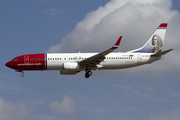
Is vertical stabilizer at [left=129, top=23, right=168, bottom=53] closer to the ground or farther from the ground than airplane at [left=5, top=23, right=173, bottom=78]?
farther from the ground

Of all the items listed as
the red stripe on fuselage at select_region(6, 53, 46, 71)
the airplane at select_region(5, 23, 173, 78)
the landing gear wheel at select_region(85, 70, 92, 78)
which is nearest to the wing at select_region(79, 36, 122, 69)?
the airplane at select_region(5, 23, 173, 78)

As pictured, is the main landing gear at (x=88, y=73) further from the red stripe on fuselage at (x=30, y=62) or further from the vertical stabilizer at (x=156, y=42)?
the vertical stabilizer at (x=156, y=42)

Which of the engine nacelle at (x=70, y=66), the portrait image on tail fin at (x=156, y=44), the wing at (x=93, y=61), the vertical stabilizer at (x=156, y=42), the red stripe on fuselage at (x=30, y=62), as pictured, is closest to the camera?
the wing at (x=93, y=61)

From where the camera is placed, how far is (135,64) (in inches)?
2152

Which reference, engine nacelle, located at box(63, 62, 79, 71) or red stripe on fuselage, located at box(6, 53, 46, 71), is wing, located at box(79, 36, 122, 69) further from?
red stripe on fuselage, located at box(6, 53, 46, 71)

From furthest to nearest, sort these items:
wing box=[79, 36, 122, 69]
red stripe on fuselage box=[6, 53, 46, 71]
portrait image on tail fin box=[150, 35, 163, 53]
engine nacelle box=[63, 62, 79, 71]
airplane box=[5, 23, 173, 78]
A: portrait image on tail fin box=[150, 35, 163, 53] → red stripe on fuselage box=[6, 53, 46, 71] → airplane box=[5, 23, 173, 78] → engine nacelle box=[63, 62, 79, 71] → wing box=[79, 36, 122, 69]

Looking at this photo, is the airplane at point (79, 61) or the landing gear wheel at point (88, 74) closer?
the airplane at point (79, 61)

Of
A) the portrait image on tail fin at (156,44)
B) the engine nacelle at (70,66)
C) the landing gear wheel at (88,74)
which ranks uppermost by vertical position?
the portrait image on tail fin at (156,44)

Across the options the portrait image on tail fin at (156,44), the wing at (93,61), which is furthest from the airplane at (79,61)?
the portrait image on tail fin at (156,44)

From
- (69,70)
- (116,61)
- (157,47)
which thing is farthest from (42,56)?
(157,47)

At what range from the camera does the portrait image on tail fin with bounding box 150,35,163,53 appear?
5719 centimetres

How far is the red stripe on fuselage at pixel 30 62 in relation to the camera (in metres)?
53.4

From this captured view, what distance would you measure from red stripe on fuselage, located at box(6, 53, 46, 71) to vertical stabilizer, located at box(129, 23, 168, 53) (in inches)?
624

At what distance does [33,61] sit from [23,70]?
8.27ft
